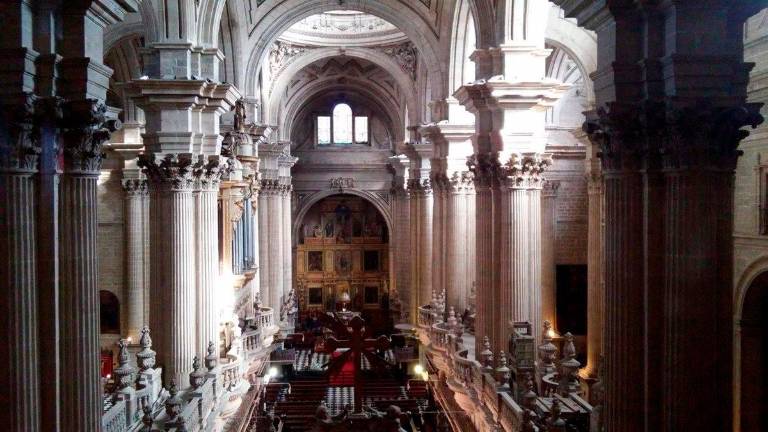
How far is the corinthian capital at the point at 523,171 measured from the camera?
12.3 meters

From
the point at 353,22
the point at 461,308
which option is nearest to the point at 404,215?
the point at 353,22

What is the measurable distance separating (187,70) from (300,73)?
19.0 metres

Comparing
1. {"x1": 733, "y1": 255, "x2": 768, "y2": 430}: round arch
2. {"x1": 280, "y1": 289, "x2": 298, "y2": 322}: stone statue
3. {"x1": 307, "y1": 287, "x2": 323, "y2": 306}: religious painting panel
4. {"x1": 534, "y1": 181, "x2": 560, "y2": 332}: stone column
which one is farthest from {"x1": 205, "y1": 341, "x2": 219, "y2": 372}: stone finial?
{"x1": 307, "y1": 287, "x2": 323, "y2": 306}: religious painting panel

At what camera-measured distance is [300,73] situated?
1220 inches

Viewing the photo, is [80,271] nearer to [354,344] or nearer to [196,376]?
A: [354,344]

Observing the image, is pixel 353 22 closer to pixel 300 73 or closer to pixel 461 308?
pixel 300 73

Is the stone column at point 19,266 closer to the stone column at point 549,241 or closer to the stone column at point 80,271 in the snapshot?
the stone column at point 80,271

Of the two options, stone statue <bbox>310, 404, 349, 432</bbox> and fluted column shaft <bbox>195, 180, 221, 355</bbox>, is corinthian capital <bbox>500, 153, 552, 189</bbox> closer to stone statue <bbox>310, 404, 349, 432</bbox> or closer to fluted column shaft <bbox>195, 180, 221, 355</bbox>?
fluted column shaft <bbox>195, 180, 221, 355</bbox>

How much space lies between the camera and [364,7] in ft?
65.5

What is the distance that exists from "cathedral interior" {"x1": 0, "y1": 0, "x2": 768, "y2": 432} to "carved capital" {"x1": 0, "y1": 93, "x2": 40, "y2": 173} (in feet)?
0.06

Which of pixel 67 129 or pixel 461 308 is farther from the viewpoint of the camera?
pixel 461 308

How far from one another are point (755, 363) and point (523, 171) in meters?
5.49

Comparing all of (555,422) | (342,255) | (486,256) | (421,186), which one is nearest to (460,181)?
(486,256)

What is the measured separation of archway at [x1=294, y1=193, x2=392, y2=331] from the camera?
3906cm
